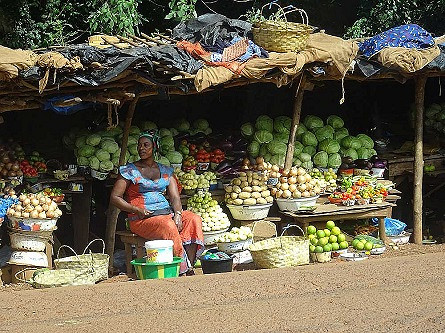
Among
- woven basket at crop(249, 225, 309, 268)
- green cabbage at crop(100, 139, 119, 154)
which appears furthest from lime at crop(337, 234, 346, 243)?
green cabbage at crop(100, 139, 119, 154)

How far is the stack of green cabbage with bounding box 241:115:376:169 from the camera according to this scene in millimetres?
11070

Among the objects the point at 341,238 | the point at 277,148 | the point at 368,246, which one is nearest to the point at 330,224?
the point at 341,238

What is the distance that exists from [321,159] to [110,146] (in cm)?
283

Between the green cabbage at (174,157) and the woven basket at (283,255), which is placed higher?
the green cabbage at (174,157)

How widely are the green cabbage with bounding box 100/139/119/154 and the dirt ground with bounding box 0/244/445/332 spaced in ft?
10.2

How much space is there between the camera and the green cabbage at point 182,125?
11172 mm

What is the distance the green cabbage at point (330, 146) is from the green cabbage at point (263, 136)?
0.75m

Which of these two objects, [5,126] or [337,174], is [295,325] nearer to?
[337,174]

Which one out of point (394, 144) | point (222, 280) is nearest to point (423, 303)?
point (222, 280)

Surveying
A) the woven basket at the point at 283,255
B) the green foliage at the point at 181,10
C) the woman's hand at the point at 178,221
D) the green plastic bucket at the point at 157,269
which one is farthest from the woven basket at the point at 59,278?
the green foliage at the point at 181,10

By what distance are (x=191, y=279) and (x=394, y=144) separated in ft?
19.0

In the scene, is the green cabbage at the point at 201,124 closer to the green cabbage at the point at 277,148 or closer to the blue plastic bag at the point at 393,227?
the green cabbage at the point at 277,148

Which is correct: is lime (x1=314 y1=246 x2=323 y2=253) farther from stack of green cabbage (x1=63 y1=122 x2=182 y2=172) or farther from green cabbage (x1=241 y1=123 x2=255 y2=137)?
green cabbage (x1=241 y1=123 x2=255 y2=137)

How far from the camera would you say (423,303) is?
21.4 ft
